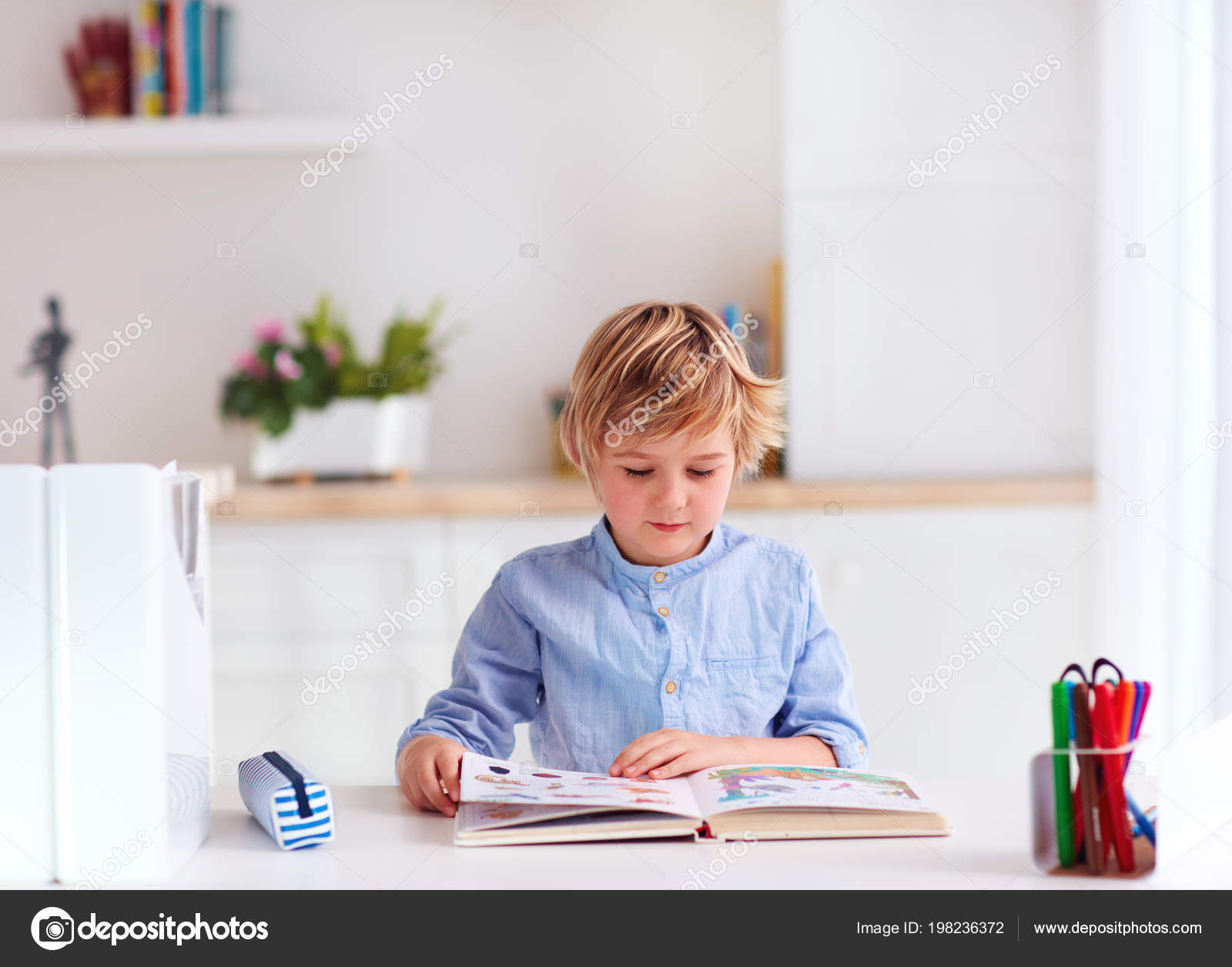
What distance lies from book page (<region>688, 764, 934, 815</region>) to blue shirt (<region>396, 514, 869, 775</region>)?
0.19 meters

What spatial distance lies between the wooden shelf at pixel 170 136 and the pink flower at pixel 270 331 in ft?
1.31

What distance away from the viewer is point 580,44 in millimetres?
2545

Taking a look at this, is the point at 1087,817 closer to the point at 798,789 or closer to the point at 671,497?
the point at 798,789

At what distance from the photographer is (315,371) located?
2348 millimetres

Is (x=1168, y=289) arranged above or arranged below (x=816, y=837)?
above

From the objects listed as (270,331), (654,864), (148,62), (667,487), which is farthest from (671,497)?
(148,62)

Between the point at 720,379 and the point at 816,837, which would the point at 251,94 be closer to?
the point at 720,379

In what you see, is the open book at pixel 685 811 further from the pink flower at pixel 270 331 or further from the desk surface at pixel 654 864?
the pink flower at pixel 270 331

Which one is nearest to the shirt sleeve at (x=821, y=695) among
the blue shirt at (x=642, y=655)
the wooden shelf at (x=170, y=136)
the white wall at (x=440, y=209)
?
the blue shirt at (x=642, y=655)

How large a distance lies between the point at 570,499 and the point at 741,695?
1.10 metres

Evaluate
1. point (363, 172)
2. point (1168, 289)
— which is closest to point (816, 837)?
point (1168, 289)

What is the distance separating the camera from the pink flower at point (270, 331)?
2361 millimetres
